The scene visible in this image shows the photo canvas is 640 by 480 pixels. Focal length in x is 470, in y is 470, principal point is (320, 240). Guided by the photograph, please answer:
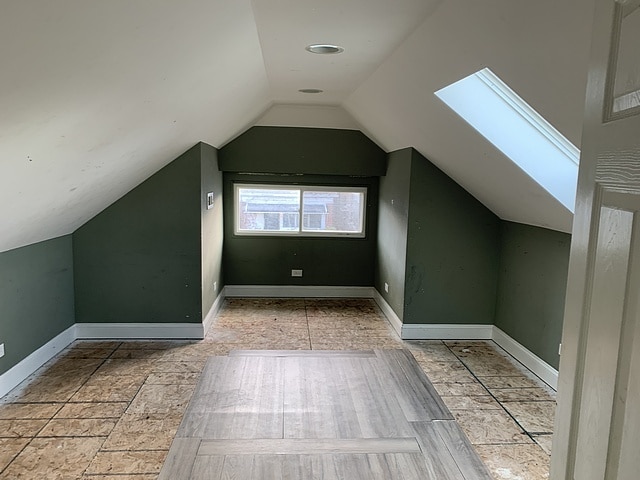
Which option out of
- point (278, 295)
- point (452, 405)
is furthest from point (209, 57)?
point (278, 295)

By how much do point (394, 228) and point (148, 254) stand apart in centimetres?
258

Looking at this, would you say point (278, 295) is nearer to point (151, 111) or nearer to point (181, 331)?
point (181, 331)

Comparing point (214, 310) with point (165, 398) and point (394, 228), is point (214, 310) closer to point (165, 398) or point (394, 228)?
point (165, 398)

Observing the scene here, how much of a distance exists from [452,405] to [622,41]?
294cm

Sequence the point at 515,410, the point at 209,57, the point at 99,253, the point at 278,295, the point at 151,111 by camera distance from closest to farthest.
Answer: the point at 209,57 → the point at 151,111 → the point at 515,410 → the point at 99,253 → the point at 278,295

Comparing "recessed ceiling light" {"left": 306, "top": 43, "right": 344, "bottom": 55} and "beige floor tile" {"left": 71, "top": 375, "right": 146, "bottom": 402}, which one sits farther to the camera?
"beige floor tile" {"left": 71, "top": 375, "right": 146, "bottom": 402}

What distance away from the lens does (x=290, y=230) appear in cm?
622

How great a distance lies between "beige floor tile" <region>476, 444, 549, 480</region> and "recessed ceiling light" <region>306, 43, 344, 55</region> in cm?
254

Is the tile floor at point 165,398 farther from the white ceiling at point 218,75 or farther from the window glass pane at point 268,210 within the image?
the window glass pane at point 268,210

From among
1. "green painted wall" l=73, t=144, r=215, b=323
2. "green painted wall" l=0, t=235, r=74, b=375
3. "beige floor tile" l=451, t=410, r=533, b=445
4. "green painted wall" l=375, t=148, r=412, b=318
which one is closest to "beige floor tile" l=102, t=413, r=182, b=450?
"green painted wall" l=0, t=235, r=74, b=375

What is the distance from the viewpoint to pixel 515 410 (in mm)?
3307

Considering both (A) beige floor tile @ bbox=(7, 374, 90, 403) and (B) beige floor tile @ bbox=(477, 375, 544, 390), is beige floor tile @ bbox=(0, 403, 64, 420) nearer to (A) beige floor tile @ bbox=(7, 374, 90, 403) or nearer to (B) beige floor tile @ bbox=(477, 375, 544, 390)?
(A) beige floor tile @ bbox=(7, 374, 90, 403)

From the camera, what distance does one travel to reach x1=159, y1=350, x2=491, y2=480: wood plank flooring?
6.17ft

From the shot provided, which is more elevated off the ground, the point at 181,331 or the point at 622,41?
the point at 622,41
